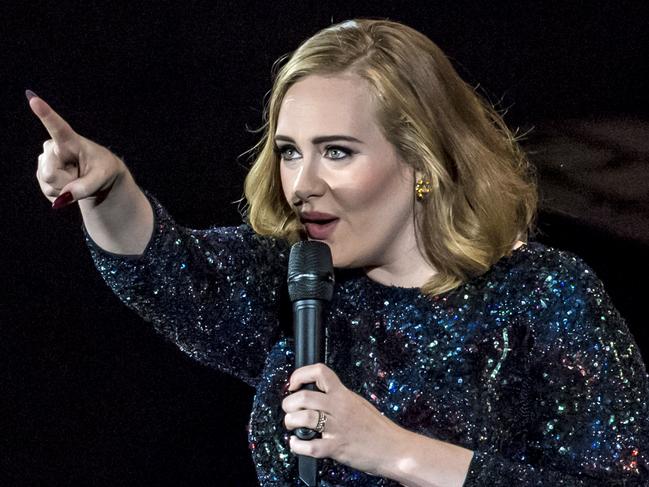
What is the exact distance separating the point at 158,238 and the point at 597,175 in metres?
0.94

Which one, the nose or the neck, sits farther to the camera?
the neck

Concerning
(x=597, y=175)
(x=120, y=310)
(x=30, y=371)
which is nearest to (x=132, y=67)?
(x=120, y=310)

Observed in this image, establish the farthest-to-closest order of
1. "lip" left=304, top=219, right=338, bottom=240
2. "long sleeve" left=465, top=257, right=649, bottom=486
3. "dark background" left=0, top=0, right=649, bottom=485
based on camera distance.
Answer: "dark background" left=0, top=0, right=649, bottom=485 → "lip" left=304, top=219, right=338, bottom=240 → "long sleeve" left=465, top=257, right=649, bottom=486

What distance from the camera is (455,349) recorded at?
5.65ft

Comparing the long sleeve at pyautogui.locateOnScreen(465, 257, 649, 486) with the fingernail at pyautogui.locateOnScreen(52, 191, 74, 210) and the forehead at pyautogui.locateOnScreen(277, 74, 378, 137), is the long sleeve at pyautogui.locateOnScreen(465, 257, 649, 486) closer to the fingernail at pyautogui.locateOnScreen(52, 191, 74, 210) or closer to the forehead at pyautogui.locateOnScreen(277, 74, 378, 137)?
the forehead at pyautogui.locateOnScreen(277, 74, 378, 137)

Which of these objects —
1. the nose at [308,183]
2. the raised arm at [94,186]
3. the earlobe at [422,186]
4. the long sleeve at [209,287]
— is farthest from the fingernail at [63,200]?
the earlobe at [422,186]

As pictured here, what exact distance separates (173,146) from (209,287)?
1.56 ft

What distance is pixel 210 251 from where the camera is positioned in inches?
70.2

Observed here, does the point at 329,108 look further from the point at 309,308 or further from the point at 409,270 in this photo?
the point at 309,308

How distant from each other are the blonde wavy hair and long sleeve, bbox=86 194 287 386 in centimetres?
11

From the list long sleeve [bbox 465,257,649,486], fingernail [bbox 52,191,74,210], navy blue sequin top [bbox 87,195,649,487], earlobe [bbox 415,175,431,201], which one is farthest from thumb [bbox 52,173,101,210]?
long sleeve [bbox 465,257,649,486]

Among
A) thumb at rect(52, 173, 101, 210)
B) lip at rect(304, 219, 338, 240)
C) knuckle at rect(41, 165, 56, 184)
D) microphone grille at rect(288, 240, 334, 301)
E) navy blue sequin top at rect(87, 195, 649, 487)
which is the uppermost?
knuckle at rect(41, 165, 56, 184)

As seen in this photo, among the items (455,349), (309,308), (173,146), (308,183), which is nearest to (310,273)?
(309,308)

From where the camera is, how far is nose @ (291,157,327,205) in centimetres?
166
